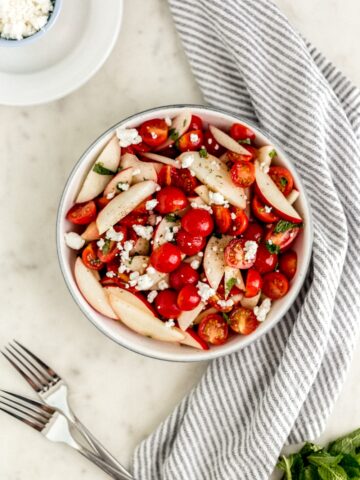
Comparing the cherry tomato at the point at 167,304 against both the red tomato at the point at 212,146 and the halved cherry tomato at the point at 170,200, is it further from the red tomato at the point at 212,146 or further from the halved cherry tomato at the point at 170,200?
the red tomato at the point at 212,146

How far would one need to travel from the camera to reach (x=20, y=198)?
1413 millimetres

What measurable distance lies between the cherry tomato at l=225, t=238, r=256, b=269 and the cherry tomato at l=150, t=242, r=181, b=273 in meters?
0.10

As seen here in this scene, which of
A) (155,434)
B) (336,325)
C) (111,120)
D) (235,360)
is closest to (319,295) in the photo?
(336,325)

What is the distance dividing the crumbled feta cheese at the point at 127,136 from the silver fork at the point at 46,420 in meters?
0.58

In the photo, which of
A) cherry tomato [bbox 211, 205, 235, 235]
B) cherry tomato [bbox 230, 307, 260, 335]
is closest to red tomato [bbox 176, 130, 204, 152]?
cherry tomato [bbox 211, 205, 235, 235]

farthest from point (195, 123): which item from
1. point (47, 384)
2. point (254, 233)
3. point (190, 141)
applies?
point (47, 384)

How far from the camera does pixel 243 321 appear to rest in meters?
1.28

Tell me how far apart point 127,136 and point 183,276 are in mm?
296

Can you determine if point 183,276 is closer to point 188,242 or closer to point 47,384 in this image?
point 188,242

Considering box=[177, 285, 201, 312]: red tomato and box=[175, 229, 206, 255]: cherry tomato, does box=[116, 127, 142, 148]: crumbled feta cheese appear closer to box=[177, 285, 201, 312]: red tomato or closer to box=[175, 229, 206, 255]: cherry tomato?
box=[175, 229, 206, 255]: cherry tomato

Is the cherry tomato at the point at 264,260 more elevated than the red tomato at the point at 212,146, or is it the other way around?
the red tomato at the point at 212,146

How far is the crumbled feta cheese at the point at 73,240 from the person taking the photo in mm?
1277

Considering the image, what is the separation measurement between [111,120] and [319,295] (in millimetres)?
580

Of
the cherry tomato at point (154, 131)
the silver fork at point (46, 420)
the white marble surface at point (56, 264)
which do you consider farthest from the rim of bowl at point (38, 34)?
the silver fork at point (46, 420)
